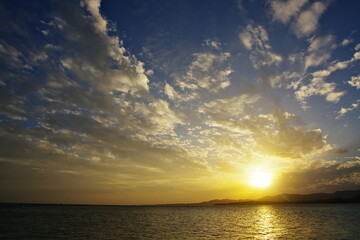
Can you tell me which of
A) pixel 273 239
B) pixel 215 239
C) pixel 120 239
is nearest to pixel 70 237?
pixel 120 239

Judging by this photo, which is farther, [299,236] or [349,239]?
[299,236]

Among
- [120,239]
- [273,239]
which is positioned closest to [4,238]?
[120,239]

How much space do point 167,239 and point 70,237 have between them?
20.1 m

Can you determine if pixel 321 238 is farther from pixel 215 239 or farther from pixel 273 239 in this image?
pixel 215 239

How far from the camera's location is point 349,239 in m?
42.1

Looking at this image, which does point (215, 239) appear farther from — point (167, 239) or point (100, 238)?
point (100, 238)

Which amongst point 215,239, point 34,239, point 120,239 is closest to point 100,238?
point 120,239

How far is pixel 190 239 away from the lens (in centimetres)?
4362

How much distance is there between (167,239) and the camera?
4384 cm

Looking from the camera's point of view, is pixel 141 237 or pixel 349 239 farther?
pixel 141 237

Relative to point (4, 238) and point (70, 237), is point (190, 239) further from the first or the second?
point (4, 238)

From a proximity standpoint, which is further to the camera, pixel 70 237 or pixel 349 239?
pixel 70 237

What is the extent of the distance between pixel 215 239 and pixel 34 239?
3523 centimetres

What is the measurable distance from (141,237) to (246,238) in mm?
21193
